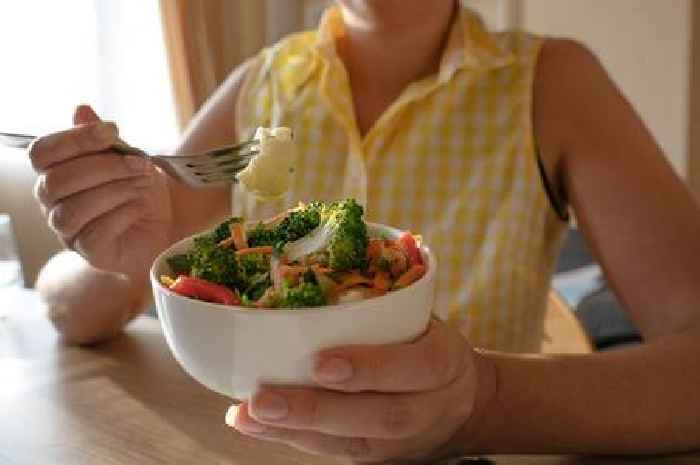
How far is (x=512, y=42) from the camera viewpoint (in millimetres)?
1307

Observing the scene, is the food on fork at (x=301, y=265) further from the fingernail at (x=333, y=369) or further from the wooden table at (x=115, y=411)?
the wooden table at (x=115, y=411)

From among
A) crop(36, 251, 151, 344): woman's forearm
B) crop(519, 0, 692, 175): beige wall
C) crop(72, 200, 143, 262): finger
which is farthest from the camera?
crop(519, 0, 692, 175): beige wall

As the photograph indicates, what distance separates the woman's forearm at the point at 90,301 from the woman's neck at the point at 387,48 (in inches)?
15.6

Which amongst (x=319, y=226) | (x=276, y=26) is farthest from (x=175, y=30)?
(x=319, y=226)

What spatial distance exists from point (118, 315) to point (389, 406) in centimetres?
53

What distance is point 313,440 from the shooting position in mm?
687

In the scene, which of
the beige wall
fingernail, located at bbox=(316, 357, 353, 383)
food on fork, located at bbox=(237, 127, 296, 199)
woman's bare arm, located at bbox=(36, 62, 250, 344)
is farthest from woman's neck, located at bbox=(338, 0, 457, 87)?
the beige wall

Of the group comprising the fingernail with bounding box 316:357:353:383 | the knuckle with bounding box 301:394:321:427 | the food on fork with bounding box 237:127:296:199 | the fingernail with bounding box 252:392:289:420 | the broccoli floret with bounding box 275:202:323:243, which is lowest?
the knuckle with bounding box 301:394:321:427

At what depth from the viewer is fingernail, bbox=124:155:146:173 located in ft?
2.80

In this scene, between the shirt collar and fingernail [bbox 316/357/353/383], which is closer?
fingernail [bbox 316/357/353/383]

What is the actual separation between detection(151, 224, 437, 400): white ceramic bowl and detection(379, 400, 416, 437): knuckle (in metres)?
0.06

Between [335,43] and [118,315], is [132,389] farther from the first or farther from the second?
[335,43]

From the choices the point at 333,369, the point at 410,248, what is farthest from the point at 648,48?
the point at 333,369

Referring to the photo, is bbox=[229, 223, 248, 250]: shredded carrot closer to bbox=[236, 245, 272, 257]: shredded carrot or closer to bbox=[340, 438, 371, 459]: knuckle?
bbox=[236, 245, 272, 257]: shredded carrot
